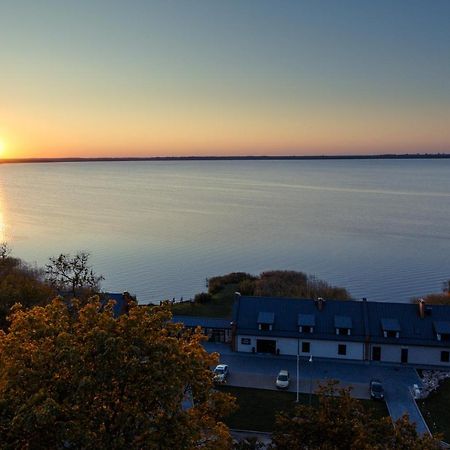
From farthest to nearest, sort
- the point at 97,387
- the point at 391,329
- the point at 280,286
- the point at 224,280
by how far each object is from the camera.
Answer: the point at 224,280
the point at 280,286
the point at 391,329
the point at 97,387

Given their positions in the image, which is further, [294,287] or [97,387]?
[294,287]

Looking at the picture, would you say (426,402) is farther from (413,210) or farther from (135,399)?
(413,210)

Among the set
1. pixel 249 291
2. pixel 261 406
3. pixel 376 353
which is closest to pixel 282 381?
pixel 261 406

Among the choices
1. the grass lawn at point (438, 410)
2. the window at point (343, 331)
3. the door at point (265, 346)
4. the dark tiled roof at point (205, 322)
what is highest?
the window at point (343, 331)

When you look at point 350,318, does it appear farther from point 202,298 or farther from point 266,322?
point 202,298

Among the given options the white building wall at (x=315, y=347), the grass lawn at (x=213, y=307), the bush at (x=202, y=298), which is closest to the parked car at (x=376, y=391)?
the white building wall at (x=315, y=347)

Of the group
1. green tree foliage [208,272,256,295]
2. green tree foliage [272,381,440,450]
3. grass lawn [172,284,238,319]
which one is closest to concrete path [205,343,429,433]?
grass lawn [172,284,238,319]

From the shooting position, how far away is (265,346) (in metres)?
46.2

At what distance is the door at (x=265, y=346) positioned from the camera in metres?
46.0

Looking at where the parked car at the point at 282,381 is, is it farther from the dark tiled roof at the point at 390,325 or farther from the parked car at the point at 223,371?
the dark tiled roof at the point at 390,325

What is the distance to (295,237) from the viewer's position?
108688mm

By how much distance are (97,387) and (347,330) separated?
3260 cm

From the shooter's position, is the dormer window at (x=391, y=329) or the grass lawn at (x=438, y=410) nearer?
the grass lawn at (x=438, y=410)

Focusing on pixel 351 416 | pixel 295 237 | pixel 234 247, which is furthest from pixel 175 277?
pixel 351 416
